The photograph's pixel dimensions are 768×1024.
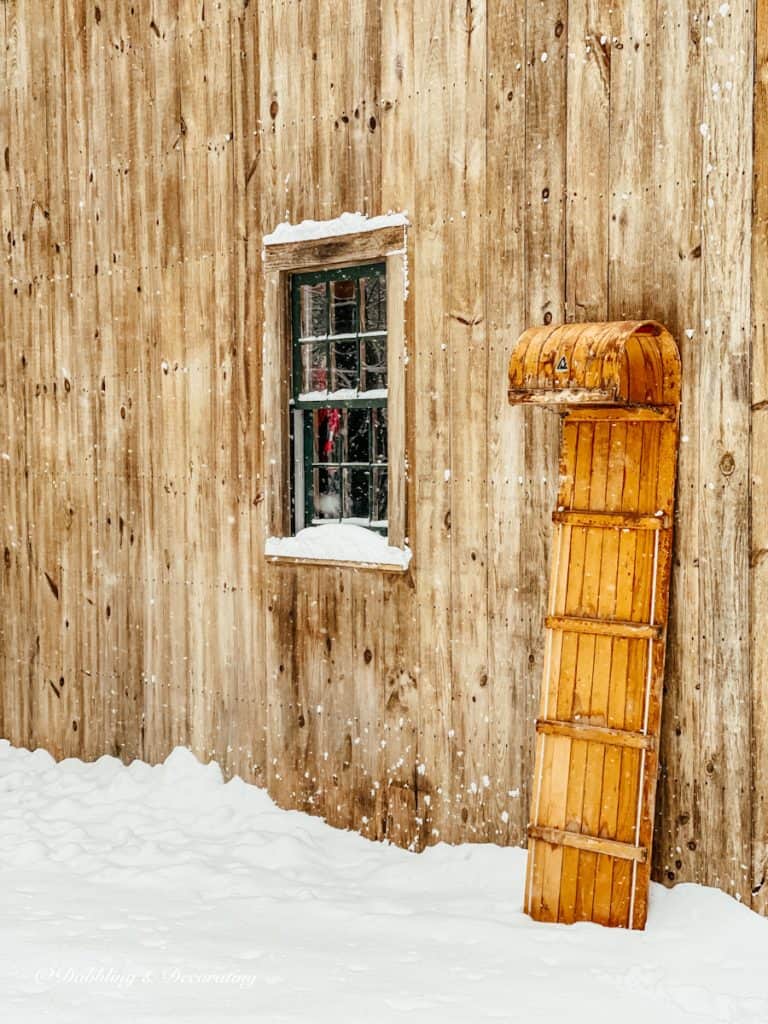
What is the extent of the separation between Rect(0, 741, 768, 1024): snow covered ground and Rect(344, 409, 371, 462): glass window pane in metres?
2.07

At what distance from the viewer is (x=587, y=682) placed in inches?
206

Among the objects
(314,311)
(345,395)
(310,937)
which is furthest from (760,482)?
(314,311)

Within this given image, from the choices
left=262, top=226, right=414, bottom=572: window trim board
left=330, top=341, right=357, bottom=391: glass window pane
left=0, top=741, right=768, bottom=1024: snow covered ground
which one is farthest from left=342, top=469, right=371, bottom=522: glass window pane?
left=0, top=741, right=768, bottom=1024: snow covered ground

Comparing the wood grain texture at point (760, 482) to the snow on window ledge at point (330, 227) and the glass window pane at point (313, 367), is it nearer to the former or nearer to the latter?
the snow on window ledge at point (330, 227)

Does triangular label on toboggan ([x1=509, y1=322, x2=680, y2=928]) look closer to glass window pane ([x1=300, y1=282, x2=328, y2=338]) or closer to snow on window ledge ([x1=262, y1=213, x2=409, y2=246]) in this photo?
snow on window ledge ([x1=262, y1=213, x2=409, y2=246])

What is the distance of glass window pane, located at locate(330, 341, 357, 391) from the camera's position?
6574 mm

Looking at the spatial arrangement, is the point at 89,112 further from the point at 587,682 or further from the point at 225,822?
the point at 587,682

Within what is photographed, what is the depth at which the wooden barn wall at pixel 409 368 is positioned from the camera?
5.12m

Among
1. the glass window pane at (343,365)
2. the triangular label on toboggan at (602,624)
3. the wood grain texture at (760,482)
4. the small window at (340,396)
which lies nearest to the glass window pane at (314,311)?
the small window at (340,396)

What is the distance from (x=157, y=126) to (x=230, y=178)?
812 mm

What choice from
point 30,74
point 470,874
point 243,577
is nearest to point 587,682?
point 470,874

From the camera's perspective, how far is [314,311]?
266 inches

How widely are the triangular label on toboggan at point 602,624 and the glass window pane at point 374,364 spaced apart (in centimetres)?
139

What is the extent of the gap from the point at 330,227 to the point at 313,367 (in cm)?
80
